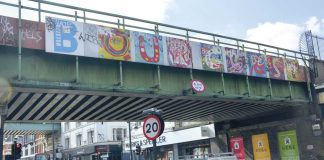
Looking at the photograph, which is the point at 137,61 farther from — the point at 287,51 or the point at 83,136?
the point at 83,136

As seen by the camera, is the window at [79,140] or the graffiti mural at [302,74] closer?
the graffiti mural at [302,74]

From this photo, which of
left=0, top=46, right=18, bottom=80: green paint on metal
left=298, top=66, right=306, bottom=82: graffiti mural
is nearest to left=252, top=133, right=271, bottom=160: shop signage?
left=298, top=66, right=306, bottom=82: graffiti mural

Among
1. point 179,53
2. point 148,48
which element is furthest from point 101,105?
point 179,53

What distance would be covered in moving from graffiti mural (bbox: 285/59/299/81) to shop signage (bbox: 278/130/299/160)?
14.8 ft

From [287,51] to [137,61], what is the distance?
1213 cm

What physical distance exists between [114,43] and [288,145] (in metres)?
16.8

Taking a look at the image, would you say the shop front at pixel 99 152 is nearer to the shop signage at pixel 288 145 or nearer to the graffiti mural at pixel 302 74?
the shop signage at pixel 288 145

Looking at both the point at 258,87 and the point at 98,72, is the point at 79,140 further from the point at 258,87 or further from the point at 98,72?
the point at 98,72

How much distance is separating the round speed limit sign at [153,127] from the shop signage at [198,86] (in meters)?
9.71

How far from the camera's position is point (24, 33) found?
1402cm

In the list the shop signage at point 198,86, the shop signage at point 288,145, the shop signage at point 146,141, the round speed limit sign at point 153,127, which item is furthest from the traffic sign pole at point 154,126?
the shop signage at point 146,141

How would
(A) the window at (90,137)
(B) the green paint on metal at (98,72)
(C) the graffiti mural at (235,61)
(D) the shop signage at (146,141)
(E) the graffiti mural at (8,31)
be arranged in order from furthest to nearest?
(A) the window at (90,137), (D) the shop signage at (146,141), (C) the graffiti mural at (235,61), (B) the green paint on metal at (98,72), (E) the graffiti mural at (8,31)

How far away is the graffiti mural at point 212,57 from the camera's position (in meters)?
19.8

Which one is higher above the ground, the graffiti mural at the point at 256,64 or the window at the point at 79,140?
the graffiti mural at the point at 256,64
